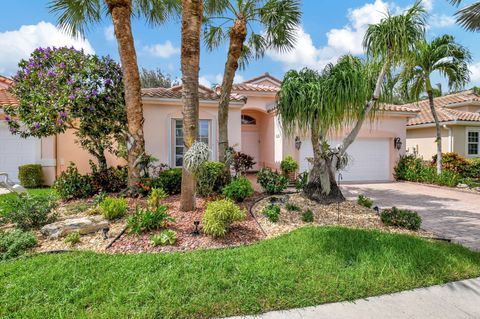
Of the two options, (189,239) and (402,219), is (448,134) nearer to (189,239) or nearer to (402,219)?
(402,219)

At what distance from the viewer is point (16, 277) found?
11.9ft

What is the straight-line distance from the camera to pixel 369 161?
1465cm

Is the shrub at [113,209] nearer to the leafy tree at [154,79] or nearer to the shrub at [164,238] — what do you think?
the shrub at [164,238]

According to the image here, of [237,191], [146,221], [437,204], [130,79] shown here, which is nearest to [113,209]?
[146,221]

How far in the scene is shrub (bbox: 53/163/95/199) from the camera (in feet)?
27.5

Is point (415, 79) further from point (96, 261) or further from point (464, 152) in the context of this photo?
point (96, 261)

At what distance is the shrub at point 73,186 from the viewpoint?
8391 mm

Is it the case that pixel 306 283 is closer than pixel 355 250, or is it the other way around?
pixel 306 283

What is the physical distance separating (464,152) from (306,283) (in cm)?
1849

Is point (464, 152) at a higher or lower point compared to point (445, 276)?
higher

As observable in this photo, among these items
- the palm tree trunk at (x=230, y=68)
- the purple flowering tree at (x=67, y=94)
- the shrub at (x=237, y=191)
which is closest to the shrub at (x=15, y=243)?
the shrub at (x=237, y=191)

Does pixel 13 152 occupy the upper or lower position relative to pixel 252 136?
lower

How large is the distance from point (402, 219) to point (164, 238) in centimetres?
535

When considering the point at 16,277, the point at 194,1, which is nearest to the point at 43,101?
the point at 194,1
